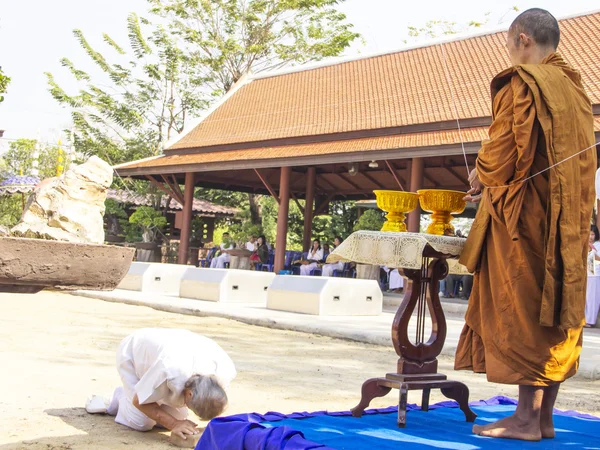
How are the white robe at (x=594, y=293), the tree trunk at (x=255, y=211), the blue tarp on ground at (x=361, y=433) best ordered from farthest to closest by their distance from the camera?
the tree trunk at (x=255, y=211) → the white robe at (x=594, y=293) → the blue tarp on ground at (x=361, y=433)

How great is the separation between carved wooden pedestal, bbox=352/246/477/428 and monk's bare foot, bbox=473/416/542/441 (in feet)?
1.43

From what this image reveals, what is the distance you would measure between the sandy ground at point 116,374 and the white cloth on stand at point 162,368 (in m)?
0.16

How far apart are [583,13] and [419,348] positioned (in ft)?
41.5

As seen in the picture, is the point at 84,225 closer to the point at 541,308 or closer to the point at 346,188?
the point at 541,308

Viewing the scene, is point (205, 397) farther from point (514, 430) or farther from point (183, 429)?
point (514, 430)

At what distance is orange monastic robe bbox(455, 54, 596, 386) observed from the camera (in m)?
3.18

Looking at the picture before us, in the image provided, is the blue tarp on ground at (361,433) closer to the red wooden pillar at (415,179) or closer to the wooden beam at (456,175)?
the red wooden pillar at (415,179)

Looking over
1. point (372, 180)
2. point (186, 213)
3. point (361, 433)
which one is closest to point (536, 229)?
point (361, 433)

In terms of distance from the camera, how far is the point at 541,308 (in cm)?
316

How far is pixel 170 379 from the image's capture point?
3688 millimetres

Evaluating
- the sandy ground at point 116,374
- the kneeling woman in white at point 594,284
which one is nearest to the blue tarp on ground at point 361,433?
the sandy ground at point 116,374

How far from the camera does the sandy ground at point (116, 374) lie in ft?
13.2

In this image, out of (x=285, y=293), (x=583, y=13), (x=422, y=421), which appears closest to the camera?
(x=422, y=421)

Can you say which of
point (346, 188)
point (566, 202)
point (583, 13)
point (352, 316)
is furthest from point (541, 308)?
point (346, 188)
